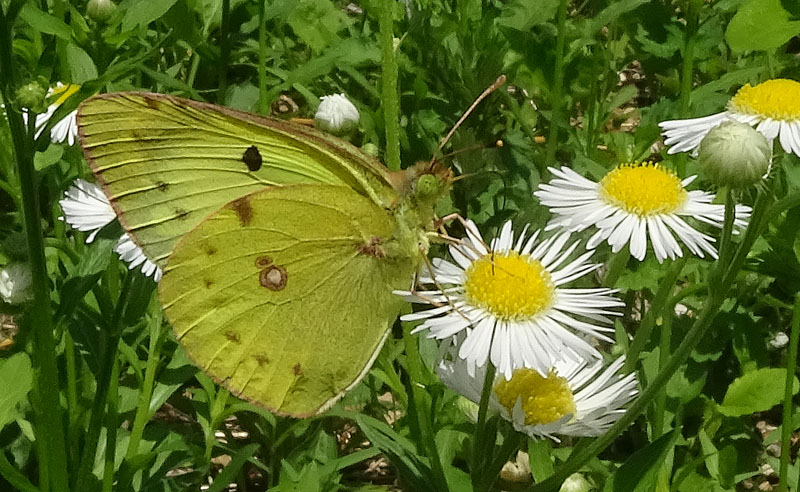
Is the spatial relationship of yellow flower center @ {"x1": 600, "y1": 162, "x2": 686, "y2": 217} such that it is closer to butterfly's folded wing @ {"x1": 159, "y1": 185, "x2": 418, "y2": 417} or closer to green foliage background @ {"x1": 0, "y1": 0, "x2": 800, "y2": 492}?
green foliage background @ {"x1": 0, "y1": 0, "x2": 800, "y2": 492}

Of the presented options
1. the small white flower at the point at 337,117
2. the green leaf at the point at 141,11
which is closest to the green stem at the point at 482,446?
the small white flower at the point at 337,117

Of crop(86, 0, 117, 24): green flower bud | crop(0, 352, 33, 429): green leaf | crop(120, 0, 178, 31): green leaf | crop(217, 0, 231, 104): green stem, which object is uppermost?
crop(217, 0, 231, 104): green stem

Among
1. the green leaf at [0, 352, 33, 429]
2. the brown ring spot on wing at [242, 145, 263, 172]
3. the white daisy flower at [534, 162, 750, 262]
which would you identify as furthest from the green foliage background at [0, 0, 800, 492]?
the brown ring spot on wing at [242, 145, 263, 172]

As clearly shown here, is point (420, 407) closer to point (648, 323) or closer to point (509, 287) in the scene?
point (509, 287)

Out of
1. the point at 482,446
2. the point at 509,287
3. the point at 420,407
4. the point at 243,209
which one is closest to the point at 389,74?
the point at 243,209

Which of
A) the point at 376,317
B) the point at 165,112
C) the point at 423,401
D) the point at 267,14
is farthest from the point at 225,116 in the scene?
the point at 267,14
